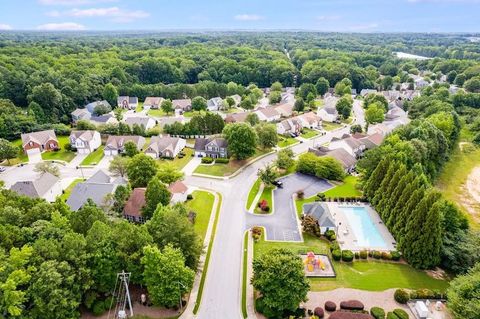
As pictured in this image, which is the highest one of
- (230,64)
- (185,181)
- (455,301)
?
(230,64)

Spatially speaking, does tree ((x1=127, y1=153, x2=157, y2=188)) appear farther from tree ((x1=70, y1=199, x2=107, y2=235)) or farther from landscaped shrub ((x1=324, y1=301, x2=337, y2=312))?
landscaped shrub ((x1=324, y1=301, x2=337, y2=312))

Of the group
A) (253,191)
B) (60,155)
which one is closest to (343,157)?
(253,191)

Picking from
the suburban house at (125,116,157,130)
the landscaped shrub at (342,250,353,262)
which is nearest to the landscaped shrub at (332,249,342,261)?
the landscaped shrub at (342,250,353,262)

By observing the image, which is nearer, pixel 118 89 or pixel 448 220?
pixel 448 220

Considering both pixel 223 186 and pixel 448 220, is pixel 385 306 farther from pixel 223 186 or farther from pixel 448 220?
pixel 223 186

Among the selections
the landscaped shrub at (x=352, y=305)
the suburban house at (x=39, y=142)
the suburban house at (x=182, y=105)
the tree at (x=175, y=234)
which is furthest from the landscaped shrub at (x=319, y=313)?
the suburban house at (x=182, y=105)

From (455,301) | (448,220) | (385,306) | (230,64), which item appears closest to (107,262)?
(385,306)

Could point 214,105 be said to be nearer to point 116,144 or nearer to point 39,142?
point 116,144
